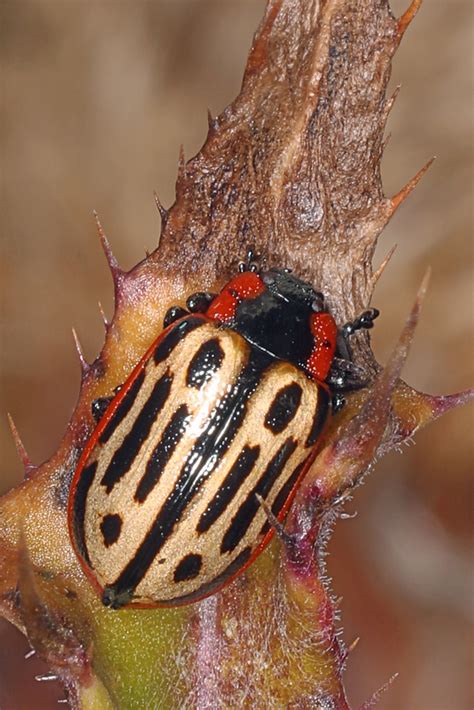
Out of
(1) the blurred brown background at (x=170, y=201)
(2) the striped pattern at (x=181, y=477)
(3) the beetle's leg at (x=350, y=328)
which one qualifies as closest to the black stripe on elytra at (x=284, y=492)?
(2) the striped pattern at (x=181, y=477)

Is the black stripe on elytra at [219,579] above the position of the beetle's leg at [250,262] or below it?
below

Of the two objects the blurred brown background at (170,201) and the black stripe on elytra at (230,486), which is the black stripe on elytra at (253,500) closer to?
the black stripe on elytra at (230,486)

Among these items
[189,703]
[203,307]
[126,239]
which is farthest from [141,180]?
[189,703]

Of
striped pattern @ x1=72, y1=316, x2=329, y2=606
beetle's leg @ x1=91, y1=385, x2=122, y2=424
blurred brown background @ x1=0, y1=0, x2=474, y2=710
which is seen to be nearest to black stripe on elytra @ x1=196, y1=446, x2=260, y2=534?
striped pattern @ x1=72, y1=316, x2=329, y2=606

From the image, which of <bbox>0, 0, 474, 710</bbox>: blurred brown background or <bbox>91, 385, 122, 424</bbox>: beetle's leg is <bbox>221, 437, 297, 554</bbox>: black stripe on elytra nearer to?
<bbox>91, 385, 122, 424</bbox>: beetle's leg

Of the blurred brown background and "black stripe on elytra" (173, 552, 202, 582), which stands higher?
the blurred brown background

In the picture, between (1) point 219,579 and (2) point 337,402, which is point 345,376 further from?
(1) point 219,579

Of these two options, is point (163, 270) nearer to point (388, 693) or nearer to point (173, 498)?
point (173, 498)
